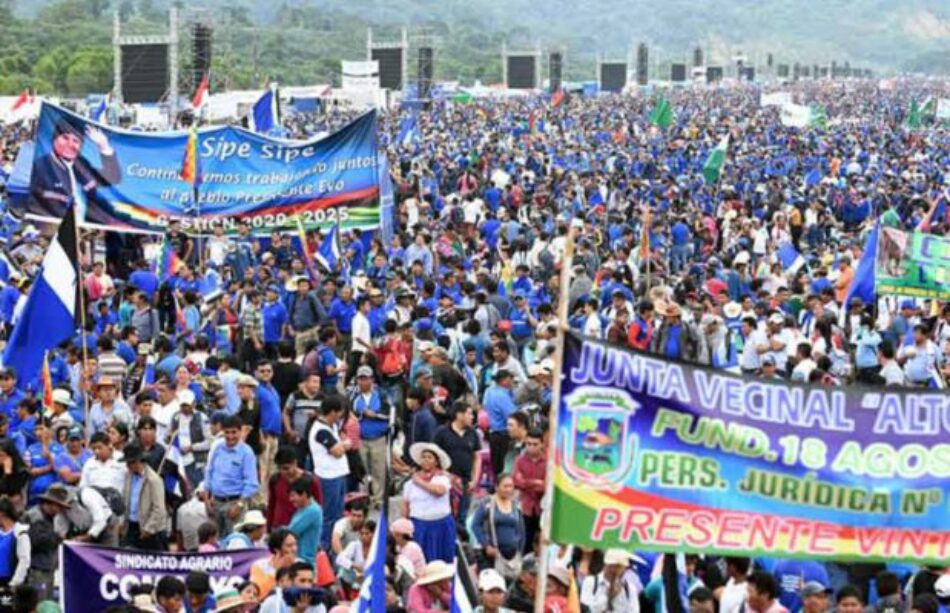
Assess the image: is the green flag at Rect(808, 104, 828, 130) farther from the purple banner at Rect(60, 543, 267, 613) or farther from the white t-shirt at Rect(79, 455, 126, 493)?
the purple banner at Rect(60, 543, 267, 613)

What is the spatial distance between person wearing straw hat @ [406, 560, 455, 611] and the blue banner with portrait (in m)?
9.44

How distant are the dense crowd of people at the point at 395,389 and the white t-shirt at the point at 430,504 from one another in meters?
0.01

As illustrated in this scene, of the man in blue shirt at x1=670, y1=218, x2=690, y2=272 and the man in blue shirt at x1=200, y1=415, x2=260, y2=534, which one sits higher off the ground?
the man in blue shirt at x1=200, y1=415, x2=260, y2=534

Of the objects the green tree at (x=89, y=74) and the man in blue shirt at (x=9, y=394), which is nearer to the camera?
the man in blue shirt at (x=9, y=394)

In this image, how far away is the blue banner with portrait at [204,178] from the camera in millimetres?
18031

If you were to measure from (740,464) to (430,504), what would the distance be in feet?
13.3

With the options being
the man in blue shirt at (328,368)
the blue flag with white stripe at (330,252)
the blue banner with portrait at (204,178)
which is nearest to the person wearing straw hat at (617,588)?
the man in blue shirt at (328,368)

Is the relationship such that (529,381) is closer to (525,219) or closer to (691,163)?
(525,219)

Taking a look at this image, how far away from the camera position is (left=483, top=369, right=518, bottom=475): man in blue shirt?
1216cm

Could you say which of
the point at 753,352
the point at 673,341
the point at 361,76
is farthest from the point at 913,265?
the point at 361,76

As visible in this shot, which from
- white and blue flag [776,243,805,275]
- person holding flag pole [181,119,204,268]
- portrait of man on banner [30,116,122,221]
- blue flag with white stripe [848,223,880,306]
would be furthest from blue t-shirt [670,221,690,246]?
portrait of man on banner [30,116,122,221]

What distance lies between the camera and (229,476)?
35.0 ft

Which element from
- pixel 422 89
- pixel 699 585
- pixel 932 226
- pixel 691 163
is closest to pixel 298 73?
pixel 422 89

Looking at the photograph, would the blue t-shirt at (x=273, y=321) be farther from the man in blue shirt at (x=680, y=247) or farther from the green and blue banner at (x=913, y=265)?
the man in blue shirt at (x=680, y=247)
